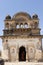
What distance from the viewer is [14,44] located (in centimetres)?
2114

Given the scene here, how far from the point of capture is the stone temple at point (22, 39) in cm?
2095

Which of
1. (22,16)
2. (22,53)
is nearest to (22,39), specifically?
(22,53)

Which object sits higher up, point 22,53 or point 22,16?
point 22,16

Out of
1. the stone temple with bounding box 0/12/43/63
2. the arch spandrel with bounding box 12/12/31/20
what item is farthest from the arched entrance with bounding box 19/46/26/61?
the arch spandrel with bounding box 12/12/31/20

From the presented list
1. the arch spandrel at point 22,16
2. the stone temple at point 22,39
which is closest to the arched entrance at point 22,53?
the stone temple at point 22,39

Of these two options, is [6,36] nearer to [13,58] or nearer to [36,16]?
[13,58]

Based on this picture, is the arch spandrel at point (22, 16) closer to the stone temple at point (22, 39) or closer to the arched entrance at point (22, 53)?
the stone temple at point (22, 39)

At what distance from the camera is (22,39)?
2116 centimetres

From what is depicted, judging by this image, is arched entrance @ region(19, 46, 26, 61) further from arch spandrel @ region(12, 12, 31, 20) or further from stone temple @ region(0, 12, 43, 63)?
arch spandrel @ region(12, 12, 31, 20)

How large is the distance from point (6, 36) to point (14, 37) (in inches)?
39.2

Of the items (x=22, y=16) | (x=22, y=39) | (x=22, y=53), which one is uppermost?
(x=22, y=16)

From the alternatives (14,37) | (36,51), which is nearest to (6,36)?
(14,37)

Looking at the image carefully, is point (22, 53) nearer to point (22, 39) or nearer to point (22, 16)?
point (22, 39)

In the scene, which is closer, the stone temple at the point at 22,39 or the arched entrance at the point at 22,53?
the stone temple at the point at 22,39
